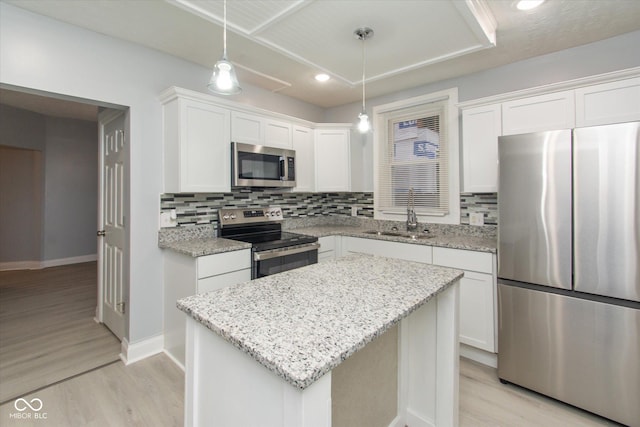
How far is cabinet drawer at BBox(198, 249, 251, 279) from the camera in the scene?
85.8 inches

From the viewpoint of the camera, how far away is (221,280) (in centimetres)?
228

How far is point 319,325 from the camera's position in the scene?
0.93m

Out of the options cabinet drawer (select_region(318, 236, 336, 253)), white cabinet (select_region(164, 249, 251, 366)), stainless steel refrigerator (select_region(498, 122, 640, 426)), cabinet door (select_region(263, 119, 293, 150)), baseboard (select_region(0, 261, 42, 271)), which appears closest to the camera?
stainless steel refrigerator (select_region(498, 122, 640, 426))

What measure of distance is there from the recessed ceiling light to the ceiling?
67 millimetres

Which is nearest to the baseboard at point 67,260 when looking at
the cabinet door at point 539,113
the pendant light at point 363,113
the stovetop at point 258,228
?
the stovetop at point 258,228

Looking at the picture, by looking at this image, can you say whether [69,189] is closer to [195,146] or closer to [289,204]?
[289,204]

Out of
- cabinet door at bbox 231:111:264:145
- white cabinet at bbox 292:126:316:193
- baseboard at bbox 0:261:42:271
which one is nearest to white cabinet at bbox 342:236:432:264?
white cabinet at bbox 292:126:316:193

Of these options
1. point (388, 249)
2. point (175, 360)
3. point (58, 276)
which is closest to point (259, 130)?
point (388, 249)

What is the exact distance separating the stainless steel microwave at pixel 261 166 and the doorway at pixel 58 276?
0.87 meters

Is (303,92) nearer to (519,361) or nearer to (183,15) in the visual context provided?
(183,15)

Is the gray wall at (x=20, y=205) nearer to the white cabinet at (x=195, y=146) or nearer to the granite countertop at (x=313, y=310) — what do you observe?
the white cabinet at (x=195, y=146)

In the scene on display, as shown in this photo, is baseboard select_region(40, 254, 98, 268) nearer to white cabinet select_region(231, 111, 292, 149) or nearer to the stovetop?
the stovetop

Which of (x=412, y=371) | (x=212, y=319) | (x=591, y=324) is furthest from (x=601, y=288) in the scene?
(x=212, y=319)

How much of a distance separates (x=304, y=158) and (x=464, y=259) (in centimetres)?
196
